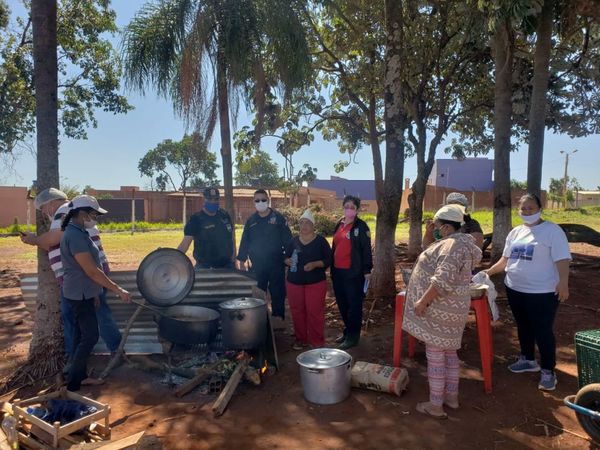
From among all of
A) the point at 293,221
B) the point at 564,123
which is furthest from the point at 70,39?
the point at 564,123

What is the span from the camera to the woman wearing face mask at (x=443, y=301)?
11.9 ft

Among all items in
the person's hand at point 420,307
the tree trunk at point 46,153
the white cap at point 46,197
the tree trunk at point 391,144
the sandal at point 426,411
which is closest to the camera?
the person's hand at point 420,307

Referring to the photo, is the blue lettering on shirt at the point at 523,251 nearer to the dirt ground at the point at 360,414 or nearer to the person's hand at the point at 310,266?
the dirt ground at the point at 360,414

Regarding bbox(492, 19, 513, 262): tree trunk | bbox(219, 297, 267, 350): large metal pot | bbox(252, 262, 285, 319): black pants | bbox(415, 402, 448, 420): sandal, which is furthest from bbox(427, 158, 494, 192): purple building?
bbox(415, 402, 448, 420): sandal

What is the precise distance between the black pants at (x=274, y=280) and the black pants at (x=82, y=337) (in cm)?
210

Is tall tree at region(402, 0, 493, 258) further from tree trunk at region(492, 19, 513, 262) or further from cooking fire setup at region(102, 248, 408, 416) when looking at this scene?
cooking fire setup at region(102, 248, 408, 416)

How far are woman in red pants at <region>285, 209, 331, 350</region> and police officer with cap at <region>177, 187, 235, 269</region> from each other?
42.3 inches

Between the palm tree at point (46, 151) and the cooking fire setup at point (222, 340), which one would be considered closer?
the cooking fire setup at point (222, 340)

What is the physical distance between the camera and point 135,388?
4.69 metres

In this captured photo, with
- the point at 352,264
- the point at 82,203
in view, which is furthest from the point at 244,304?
the point at 82,203

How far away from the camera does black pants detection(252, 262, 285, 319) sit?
607cm

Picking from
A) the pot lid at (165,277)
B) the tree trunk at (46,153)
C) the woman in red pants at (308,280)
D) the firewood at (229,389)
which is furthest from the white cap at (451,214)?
the tree trunk at (46,153)

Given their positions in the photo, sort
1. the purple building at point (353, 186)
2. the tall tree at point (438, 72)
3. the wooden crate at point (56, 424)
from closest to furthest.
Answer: the wooden crate at point (56, 424) → the tall tree at point (438, 72) → the purple building at point (353, 186)

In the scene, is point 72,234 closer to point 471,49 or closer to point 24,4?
point 471,49
